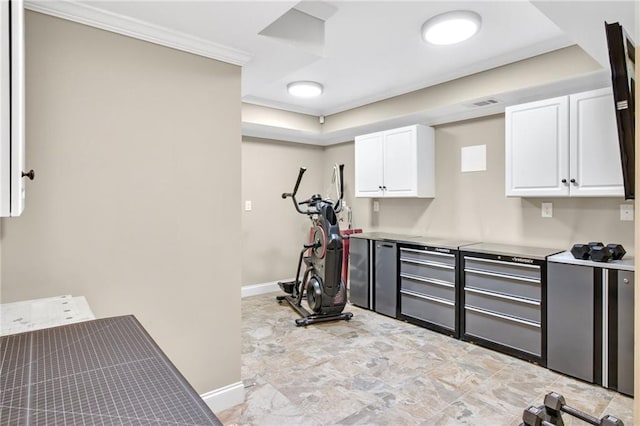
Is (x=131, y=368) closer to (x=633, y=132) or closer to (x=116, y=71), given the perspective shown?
(x=116, y=71)

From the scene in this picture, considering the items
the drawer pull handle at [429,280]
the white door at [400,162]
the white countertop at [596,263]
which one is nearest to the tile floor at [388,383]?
the drawer pull handle at [429,280]

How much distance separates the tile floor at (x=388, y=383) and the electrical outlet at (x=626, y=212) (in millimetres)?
1297

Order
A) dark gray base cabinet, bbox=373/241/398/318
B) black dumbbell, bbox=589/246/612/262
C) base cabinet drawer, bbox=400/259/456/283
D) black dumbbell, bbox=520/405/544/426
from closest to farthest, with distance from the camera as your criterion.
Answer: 1. black dumbbell, bbox=520/405/544/426
2. black dumbbell, bbox=589/246/612/262
3. base cabinet drawer, bbox=400/259/456/283
4. dark gray base cabinet, bbox=373/241/398/318

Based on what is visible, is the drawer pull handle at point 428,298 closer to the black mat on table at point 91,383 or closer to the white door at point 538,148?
the white door at point 538,148

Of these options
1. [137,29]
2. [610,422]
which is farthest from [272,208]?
[610,422]

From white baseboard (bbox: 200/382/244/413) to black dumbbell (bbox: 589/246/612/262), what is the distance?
253 centimetres

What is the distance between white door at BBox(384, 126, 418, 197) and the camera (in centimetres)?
396

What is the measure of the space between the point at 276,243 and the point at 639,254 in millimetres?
4038

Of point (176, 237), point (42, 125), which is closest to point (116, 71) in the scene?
point (42, 125)

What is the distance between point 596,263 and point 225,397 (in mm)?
2598

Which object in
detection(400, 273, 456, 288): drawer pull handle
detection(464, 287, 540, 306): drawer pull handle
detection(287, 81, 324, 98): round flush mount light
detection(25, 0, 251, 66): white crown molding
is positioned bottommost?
detection(464, 287, 540, 306): drawer pull handle

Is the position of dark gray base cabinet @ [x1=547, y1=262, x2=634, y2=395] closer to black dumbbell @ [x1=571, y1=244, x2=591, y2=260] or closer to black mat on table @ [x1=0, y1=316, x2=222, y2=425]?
black dumbbell @ [x1=571, y1=244, x2=591, y2=260]

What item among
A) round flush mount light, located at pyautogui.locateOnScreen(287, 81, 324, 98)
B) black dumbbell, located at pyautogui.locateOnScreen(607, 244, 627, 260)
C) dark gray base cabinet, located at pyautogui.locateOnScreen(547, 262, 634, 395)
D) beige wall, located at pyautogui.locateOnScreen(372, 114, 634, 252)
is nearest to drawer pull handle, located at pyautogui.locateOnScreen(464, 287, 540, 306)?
dark gray base cabinet, located at pyautogui.locateOnScreen(547, 262, 634, 395)

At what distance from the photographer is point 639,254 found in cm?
173
